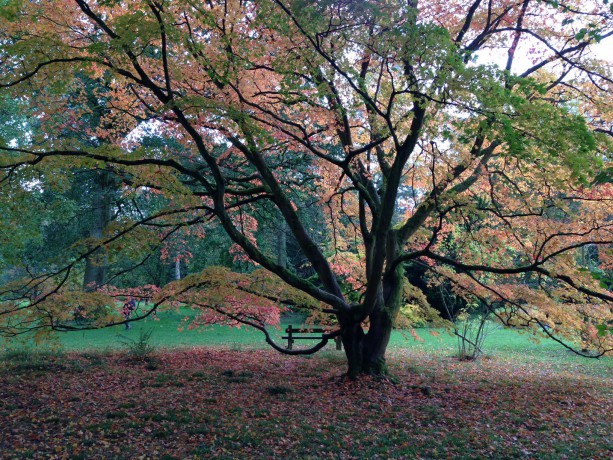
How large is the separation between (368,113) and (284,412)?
187 inches

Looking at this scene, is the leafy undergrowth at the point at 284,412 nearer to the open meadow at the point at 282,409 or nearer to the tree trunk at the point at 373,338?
the open meadow at the point at 282,409

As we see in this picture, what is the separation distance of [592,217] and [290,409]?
5.09 metres

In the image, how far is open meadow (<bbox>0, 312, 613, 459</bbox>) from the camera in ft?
16.0

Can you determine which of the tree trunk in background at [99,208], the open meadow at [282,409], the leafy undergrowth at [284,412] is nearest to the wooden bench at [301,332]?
the open meadow at [282,409]

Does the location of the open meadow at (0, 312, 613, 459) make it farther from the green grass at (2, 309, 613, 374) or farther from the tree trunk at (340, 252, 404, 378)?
the green grass at (2, 309, 613, 374)

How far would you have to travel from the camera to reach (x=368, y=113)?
7.56m

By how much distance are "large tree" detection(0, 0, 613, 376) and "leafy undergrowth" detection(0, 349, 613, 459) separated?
116 centimetres

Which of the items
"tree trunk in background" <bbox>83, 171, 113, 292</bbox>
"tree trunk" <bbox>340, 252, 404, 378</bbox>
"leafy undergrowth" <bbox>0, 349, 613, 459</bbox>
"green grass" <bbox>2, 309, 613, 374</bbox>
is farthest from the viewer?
"tree trunk in background" <bbox>83, 171, 113, 292</bbox>

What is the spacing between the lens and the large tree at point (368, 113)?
5066 mm

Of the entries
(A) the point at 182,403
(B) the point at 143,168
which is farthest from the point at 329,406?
(B) the point at 143,168

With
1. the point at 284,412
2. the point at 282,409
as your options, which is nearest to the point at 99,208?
the point at 282,409

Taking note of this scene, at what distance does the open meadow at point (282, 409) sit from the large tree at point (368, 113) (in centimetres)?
118

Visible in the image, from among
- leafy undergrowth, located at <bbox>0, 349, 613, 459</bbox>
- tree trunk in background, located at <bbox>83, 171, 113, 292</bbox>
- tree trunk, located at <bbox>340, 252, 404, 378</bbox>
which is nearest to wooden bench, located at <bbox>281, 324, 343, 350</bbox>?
leafy undergrowth, located at <bbox>0, 349, 613, 459</bbox>

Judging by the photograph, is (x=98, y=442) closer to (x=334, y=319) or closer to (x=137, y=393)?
(x=137, y=393)
